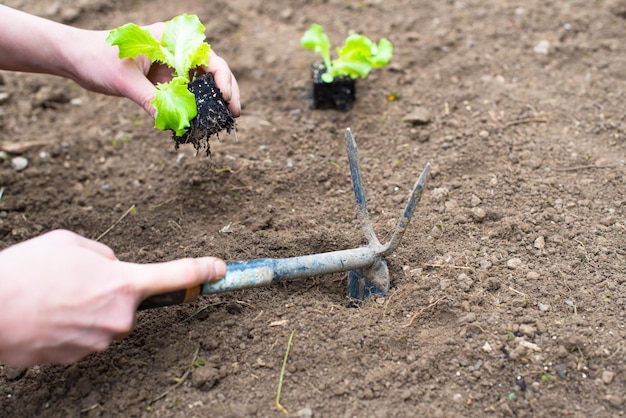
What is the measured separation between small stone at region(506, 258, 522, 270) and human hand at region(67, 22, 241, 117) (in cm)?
129

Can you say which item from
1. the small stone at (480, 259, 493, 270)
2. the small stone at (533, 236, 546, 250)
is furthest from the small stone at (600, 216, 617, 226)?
the small stone at (480, 259, 493, 270)

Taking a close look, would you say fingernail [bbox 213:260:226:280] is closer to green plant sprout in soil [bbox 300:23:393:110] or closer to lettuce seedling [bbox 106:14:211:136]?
lettuce seedling [bbox 106:14:211:136]

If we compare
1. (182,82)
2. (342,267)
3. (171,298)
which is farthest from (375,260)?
(182,82)

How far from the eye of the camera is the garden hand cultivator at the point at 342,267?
202 cm

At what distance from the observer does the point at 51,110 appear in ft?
12.5

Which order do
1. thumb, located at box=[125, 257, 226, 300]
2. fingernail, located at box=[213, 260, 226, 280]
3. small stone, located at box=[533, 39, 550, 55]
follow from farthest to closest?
1. small stone, located at box=[533, 39, 550, 55]
2. fingernail, located at box=[213, 260, 226, 280]
3. thumb, located at box=[125, 257, 226, 300]

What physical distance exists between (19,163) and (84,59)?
111cm

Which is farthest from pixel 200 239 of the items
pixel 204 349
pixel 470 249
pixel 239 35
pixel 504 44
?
pixel 504 44

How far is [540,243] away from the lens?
8.37 ft

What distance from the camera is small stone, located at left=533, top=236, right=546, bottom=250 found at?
2.54 m

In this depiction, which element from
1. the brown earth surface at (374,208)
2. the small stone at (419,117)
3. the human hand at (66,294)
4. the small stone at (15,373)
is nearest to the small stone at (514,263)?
the brown earth surface at (374,208)

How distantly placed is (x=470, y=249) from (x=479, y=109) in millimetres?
1061

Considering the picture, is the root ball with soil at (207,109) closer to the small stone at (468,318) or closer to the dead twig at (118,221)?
the dead twig at (118,221)

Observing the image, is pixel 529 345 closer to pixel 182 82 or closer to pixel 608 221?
pixel 608 221
